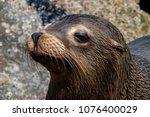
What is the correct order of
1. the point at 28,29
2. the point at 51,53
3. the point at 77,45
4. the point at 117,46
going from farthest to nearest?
the point at 28,29, the point at 117,46, the point at 77,45, the point at 51,53

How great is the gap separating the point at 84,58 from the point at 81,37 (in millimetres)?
182

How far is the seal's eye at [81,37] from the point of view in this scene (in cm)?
543

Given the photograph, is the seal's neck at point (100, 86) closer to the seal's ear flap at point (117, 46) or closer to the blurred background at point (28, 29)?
the seal's ear flap at point (117, 46)

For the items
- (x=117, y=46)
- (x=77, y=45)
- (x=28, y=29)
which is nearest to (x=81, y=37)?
(x=77, y=45)

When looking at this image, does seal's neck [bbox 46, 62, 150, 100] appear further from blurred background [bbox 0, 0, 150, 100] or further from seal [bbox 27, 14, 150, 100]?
blurred background [bbox 0, 0, 150, 100]

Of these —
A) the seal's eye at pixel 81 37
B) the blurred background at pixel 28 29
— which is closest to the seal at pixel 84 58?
the seal's eye at pixel 81 37

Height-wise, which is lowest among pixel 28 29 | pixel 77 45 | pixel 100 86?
pixel 28 29

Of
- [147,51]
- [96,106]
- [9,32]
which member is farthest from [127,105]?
[9,32]

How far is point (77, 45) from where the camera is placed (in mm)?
5410

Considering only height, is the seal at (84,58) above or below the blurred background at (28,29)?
above

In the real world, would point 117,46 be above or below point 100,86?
above

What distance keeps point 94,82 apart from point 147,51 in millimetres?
1399

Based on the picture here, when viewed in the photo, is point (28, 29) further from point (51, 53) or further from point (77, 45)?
point (51, 53)

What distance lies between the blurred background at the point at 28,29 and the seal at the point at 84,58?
25.0 inches
